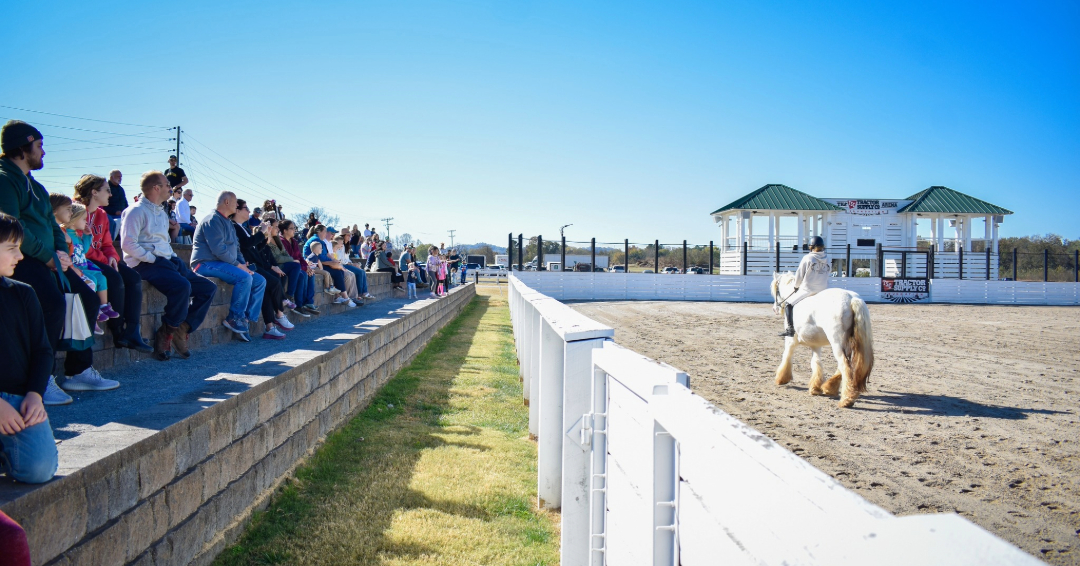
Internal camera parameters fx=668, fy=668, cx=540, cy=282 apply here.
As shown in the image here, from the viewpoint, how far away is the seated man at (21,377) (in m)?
2.37

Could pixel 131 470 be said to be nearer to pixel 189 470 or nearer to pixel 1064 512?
pixel 189 470

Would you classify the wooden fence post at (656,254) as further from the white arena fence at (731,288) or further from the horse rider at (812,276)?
the horse rider at (812,276)

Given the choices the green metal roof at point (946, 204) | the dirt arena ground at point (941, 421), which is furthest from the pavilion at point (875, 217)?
the dirt arena ground at point (941, 421)

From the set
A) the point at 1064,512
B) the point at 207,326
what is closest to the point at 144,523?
the point at 207,326

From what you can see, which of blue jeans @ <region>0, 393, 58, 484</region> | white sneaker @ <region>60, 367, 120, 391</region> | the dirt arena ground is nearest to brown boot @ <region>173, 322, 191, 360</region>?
white sneaker @ <region>60, 367, 120, 391</region>

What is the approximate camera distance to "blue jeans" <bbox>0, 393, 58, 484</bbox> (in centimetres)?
234

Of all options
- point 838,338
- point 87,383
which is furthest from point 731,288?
point 87,383

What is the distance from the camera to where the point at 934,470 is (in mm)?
5023

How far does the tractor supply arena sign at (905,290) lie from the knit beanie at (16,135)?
1367 inches

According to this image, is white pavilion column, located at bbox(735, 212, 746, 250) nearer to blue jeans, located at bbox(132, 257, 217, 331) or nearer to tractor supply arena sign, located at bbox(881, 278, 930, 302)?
tractor supply arena sign, located at bbox(881, 278, 930, 302)

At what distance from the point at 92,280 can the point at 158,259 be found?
112 centimetres

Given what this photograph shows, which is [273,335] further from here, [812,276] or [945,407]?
[945,407]

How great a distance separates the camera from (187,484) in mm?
3160

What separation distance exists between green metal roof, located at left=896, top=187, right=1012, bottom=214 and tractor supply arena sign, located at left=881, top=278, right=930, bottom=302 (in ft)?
38.0
